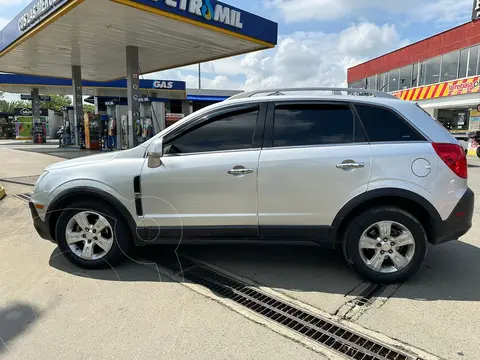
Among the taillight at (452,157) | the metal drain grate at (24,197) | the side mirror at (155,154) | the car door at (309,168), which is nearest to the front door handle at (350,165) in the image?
the car door at (309,168)

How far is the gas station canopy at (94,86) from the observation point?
92.5 ft

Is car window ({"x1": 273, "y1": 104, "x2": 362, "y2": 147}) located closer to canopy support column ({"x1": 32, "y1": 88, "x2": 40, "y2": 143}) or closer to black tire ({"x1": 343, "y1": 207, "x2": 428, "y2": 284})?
black tire ({"x1": 343, "y1": 207, "x2": 428, "y2": 284})

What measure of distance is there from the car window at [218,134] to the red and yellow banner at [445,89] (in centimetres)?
2040

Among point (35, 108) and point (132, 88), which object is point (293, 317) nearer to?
point (132, 88)

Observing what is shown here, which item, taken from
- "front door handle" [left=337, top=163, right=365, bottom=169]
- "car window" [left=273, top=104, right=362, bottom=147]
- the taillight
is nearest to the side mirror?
"car window" [left=273, top=104, right=362, bottom=147]

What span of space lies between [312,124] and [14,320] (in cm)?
323

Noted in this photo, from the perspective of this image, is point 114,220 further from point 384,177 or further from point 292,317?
point 384,177

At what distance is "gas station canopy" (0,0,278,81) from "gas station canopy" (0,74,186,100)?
10046mm

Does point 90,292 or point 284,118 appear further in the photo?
point 284,118

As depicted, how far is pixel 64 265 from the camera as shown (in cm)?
400

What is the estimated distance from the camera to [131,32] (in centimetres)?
1316

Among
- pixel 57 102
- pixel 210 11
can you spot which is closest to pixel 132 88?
pixel 210 11

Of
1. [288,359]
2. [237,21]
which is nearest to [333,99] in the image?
[288,359]

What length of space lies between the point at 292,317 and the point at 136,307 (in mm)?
1378
